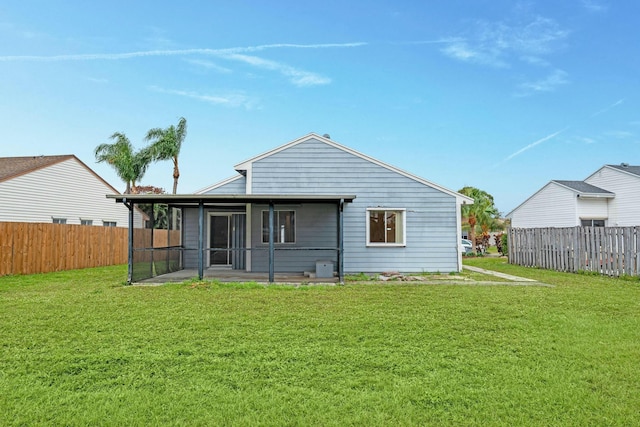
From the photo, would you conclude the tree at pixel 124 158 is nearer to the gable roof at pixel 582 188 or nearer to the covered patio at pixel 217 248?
the covered patio at pixel 217 248

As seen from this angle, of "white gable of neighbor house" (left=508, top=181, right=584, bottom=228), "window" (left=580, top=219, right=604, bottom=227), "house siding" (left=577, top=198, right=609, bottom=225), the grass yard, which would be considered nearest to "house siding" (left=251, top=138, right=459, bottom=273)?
the grass yard

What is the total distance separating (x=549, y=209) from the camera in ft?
73.9

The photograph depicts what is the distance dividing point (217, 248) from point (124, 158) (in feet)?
62.2

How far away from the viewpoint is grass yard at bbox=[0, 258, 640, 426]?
3.09 meters

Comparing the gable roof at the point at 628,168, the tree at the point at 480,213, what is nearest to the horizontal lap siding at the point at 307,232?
the tree at the point at 480,213

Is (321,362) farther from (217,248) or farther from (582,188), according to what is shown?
(582,188)

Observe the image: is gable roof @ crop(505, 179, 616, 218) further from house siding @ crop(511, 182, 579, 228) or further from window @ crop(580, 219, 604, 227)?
window @ crop(580, 219, 604, 227)

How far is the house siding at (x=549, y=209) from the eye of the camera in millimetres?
20859

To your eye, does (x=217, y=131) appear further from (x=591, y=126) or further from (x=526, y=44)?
(x=591, y=126)

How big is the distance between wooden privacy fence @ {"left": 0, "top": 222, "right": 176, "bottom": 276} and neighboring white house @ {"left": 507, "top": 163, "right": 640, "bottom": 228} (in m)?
21.7

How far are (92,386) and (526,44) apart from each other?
17768 millimetres

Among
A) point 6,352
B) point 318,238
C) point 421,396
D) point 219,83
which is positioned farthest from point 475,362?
point 219,83

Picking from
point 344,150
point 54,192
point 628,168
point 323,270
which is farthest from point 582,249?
point 54,192

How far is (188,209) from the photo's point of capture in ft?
47.0
